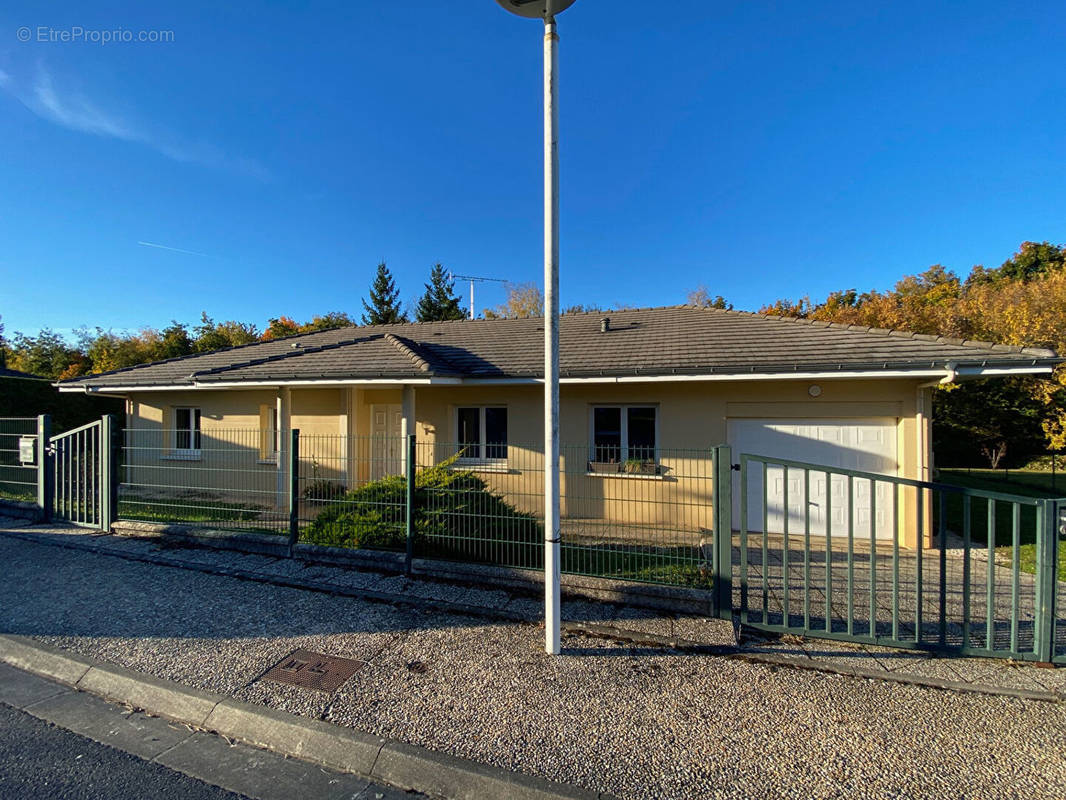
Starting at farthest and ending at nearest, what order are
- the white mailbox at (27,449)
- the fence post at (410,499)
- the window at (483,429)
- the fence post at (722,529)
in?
the window at (483,429) < the white mailbox at (27,449) < the fence post at (410,499) < the fence post at (722,529)

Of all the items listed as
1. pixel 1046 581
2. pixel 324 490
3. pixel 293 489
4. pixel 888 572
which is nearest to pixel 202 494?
pixel 324 490

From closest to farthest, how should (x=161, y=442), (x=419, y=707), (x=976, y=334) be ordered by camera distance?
1. (x=419, y=707)
2. (x=161, y=442)
3. (x=976, y=334)

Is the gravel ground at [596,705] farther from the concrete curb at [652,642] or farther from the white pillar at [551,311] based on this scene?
the white pillar at [551,311]

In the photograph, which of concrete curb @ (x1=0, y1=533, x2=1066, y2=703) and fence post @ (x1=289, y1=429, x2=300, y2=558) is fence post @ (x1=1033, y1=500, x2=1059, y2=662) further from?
fence post @ (x1=289, y1=429, x2=300, y2=558)

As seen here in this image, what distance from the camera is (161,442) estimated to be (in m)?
13.1

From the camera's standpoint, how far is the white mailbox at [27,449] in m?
8.34

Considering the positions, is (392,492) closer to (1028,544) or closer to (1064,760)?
(1064,760)

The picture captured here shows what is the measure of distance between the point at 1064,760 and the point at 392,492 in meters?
5.95

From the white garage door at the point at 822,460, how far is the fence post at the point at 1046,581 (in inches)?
165

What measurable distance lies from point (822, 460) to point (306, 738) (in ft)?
28.4

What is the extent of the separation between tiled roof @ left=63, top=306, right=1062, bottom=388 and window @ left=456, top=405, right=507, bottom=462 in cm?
107

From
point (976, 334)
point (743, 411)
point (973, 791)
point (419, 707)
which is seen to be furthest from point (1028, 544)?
point (976, 334)

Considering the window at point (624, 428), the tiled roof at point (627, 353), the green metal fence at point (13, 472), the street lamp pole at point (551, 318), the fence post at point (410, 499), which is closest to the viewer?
the street lamp pole at point (551, 318)

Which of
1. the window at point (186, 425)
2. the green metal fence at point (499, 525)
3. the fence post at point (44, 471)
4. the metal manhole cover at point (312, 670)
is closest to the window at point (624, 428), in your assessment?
the green metal fence at point (499, 525)
